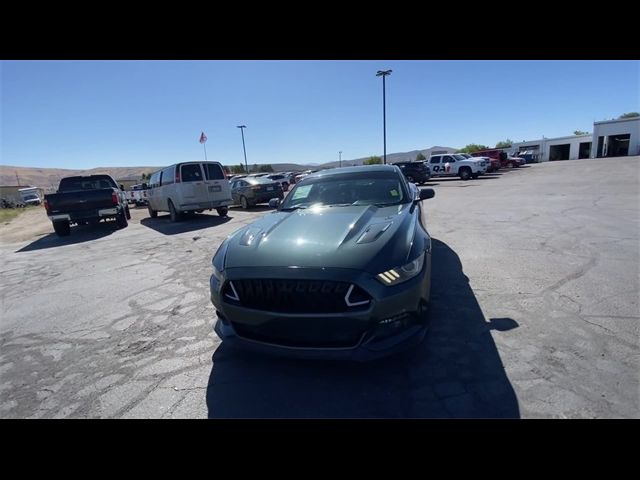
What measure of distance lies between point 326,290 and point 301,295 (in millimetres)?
184

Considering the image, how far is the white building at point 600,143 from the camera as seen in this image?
44656 millimetres

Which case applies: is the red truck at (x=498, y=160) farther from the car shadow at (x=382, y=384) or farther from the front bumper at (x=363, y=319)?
the front bumper at (x=363, y=319)

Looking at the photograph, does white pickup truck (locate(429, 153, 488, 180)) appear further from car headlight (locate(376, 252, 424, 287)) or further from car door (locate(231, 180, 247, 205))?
car headlight (locate(376, 252, 424, 287))

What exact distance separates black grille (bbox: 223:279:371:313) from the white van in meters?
9.67

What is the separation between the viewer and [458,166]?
24203 millimetres

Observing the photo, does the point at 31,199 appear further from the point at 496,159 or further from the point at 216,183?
the point at 496,159

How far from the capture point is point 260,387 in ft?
7.63

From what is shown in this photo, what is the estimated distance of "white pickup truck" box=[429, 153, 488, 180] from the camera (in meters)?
23.7

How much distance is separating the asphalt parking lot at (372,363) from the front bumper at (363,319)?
32cm

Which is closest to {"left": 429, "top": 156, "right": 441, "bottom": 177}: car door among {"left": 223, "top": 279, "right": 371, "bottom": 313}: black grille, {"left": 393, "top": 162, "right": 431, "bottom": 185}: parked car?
{"left": 393, "top": 162, "right": 431, "bottom": 185}: parked car

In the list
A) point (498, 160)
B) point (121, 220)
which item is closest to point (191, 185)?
point (121, 220)
